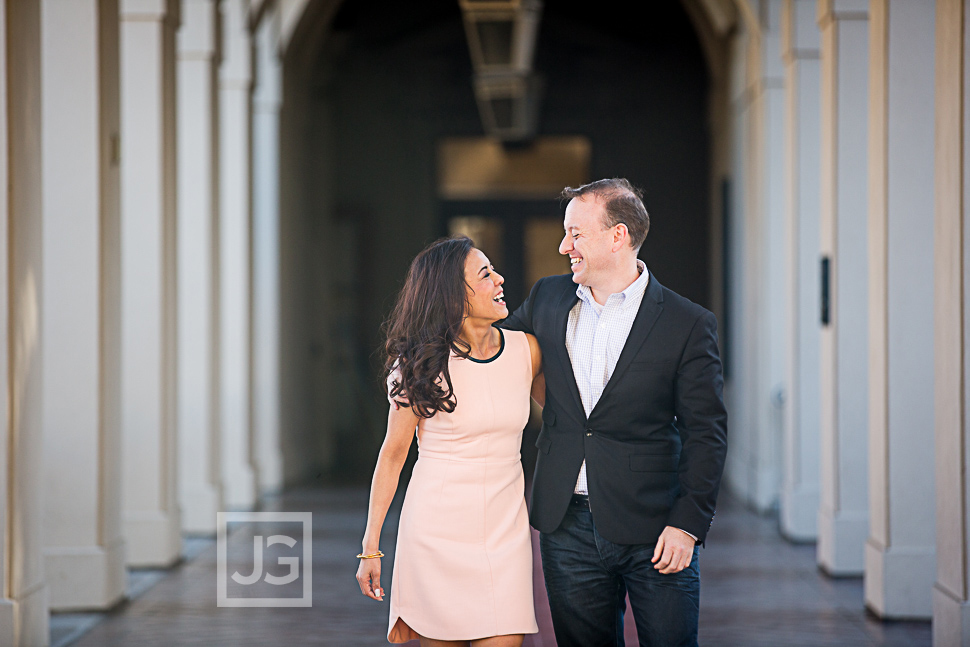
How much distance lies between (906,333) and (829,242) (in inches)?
38.9

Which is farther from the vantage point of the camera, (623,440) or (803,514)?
(803,514)

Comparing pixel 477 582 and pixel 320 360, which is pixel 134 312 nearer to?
pixel 477 582

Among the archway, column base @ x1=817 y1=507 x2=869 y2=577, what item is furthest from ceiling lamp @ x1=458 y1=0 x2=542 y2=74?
the archway

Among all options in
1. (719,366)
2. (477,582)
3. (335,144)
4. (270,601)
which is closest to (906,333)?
(719,366)

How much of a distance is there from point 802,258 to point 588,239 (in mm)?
4316

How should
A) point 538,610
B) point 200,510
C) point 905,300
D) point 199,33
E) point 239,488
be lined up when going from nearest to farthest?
point 905,300 → point 538,610 → point 200,510 → point 199,33 → point 239,488

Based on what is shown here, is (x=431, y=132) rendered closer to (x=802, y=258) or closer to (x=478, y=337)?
(x=802, y=258)

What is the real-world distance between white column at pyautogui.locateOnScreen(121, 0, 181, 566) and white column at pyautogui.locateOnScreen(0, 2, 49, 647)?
5.08ft

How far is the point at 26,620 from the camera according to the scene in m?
4.21

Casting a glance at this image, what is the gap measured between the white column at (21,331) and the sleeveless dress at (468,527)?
7.27 ft

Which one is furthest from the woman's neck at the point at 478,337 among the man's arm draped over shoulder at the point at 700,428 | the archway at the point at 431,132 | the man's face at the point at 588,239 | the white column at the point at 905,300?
the archway at the point at 431,132

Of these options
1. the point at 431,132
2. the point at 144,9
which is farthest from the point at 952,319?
the point at 431,132

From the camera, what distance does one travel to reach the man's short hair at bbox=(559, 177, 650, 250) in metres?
2.66

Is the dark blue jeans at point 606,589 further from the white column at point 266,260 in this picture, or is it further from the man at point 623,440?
the white column at point 266,260
